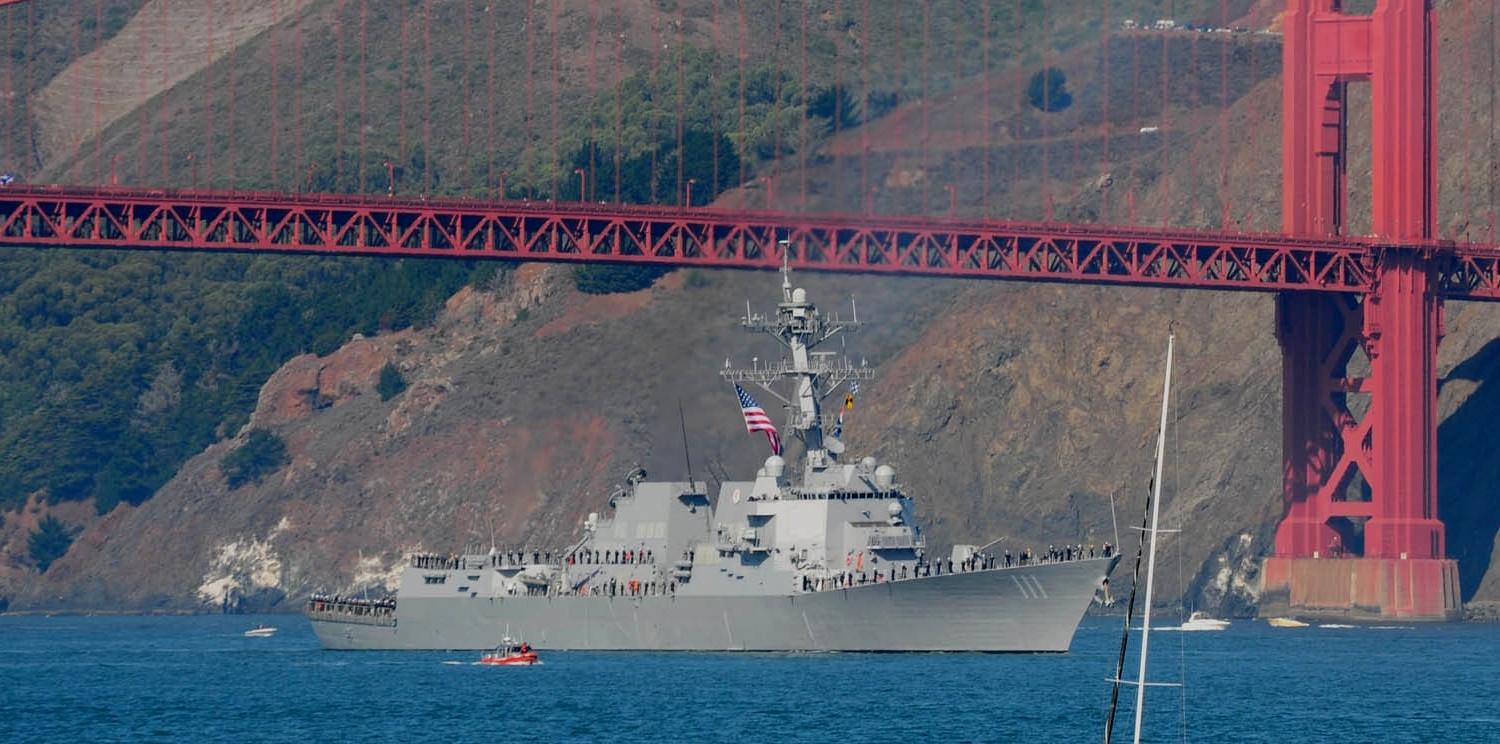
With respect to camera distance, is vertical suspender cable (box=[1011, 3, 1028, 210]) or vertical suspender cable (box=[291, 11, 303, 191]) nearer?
vertical suspender cable (box=[1011, 3, 1028, 210])

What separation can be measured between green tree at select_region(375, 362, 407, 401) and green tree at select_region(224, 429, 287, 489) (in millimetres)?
4667

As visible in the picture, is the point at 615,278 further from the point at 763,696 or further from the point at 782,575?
the point at 763,696

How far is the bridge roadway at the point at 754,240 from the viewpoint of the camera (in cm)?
8550

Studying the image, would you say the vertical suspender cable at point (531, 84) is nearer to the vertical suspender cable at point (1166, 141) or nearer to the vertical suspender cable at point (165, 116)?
the vertical suspender cable at point (165, 116)

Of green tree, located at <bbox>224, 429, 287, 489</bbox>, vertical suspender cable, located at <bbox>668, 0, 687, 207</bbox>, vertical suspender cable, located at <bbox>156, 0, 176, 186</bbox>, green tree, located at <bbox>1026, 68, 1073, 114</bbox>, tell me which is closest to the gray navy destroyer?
vertical suspender cable, located at <bbox>668, 0, 687, 207</bbox>

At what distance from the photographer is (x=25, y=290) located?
159 metres

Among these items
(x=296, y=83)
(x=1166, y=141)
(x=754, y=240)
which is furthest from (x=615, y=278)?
(x=296, y=83)

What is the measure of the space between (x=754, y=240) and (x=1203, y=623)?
1748 centimetres

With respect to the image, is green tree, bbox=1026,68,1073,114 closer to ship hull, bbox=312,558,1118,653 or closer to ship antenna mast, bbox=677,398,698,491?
ship antenna mast, bbox=677,398,698,491

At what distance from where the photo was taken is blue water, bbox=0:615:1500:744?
5747 centimetres

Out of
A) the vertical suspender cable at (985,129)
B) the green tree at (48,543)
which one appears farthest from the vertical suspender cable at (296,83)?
the vertical suspender cable at (985,129)

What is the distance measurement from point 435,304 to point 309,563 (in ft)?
74.4

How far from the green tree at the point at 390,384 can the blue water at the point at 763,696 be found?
4470 cm

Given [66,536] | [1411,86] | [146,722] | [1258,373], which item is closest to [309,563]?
[66,536]
